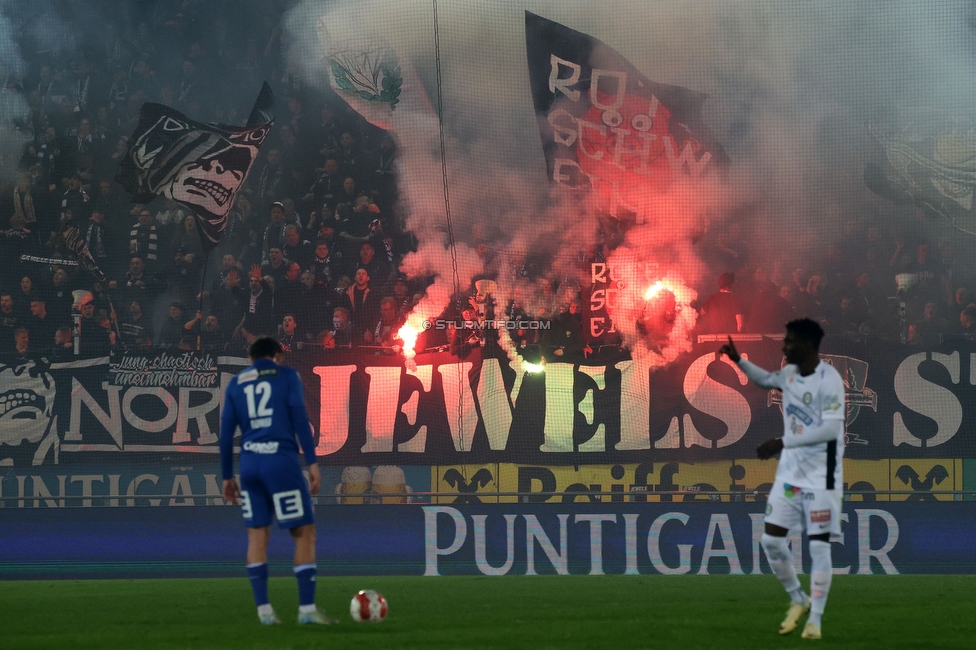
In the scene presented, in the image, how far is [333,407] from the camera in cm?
1262

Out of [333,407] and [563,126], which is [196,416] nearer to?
[333,407]

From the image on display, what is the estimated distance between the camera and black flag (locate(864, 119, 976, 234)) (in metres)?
13.7

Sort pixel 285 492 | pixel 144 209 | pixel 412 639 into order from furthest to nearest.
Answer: pixel 144 209 < pixel 285 492 < pixel 412 639

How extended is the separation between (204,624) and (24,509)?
5674 mm

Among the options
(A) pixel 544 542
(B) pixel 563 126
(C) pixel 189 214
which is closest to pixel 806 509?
(A) pixel 544 542

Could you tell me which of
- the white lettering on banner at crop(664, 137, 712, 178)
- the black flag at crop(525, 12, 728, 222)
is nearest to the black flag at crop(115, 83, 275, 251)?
the black flag at crop(525, 12, 728, 222)

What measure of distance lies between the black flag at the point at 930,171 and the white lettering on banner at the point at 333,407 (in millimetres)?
6821

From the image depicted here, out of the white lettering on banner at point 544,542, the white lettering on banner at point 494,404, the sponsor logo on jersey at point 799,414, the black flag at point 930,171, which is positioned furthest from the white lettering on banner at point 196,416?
the sponsor logo on jersey at point 799,414

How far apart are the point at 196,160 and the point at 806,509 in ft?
35.4

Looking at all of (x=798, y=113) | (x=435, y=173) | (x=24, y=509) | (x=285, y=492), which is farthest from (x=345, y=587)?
(x=798, y=113)

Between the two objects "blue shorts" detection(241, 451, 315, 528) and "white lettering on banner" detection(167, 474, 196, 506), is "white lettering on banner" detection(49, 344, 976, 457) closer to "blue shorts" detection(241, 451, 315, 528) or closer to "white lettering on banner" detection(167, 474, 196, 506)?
"white lettering on banner" detection(167, 474, 196, 506)

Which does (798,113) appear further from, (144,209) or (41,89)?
(41,89)

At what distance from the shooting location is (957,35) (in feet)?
45.9

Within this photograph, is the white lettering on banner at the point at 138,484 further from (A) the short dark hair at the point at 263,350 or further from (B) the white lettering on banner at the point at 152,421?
(A) the short dark hair at the point at 263,350
